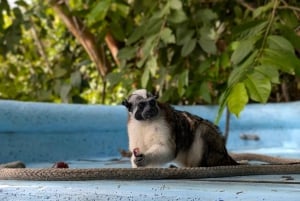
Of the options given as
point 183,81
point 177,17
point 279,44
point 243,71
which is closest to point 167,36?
point 177,17

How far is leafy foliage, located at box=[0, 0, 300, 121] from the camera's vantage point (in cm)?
227

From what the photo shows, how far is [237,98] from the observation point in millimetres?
1988

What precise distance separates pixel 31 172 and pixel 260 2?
2664 mm

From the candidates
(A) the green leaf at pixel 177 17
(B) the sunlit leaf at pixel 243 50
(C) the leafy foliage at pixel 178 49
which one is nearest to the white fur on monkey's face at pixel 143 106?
(C) the leafy foliage at pixel 178 49

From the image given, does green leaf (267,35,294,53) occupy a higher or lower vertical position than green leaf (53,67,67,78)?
lower

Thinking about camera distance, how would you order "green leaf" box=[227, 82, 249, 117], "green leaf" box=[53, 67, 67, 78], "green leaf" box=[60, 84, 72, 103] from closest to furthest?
"green leaf" box=[227, 82, 249, 117], "green leaf" box=[60, 84, 72, 103], "green leaf" box=[53, 67, 67, 78]

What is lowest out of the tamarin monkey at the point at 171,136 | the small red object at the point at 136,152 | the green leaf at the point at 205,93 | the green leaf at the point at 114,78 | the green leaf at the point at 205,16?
the small red object at the point at 136,152

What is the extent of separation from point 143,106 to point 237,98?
32cm

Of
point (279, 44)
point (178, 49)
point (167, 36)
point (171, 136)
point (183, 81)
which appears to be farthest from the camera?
point (178, 49)

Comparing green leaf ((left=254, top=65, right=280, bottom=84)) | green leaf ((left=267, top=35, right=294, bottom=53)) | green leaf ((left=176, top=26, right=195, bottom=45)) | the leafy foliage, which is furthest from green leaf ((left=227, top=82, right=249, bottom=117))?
green leaf ((left=176, top=26, right=195, bottom=45))

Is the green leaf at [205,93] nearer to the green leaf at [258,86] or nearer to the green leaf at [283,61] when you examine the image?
the green leaf at [283,61]

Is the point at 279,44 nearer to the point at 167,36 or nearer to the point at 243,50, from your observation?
the point at 243,50

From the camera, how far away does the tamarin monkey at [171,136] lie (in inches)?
82.4

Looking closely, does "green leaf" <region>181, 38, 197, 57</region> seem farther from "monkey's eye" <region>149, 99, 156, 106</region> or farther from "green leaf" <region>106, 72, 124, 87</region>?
"monkey's eye" <region>149, 99, 156, 106</region>
